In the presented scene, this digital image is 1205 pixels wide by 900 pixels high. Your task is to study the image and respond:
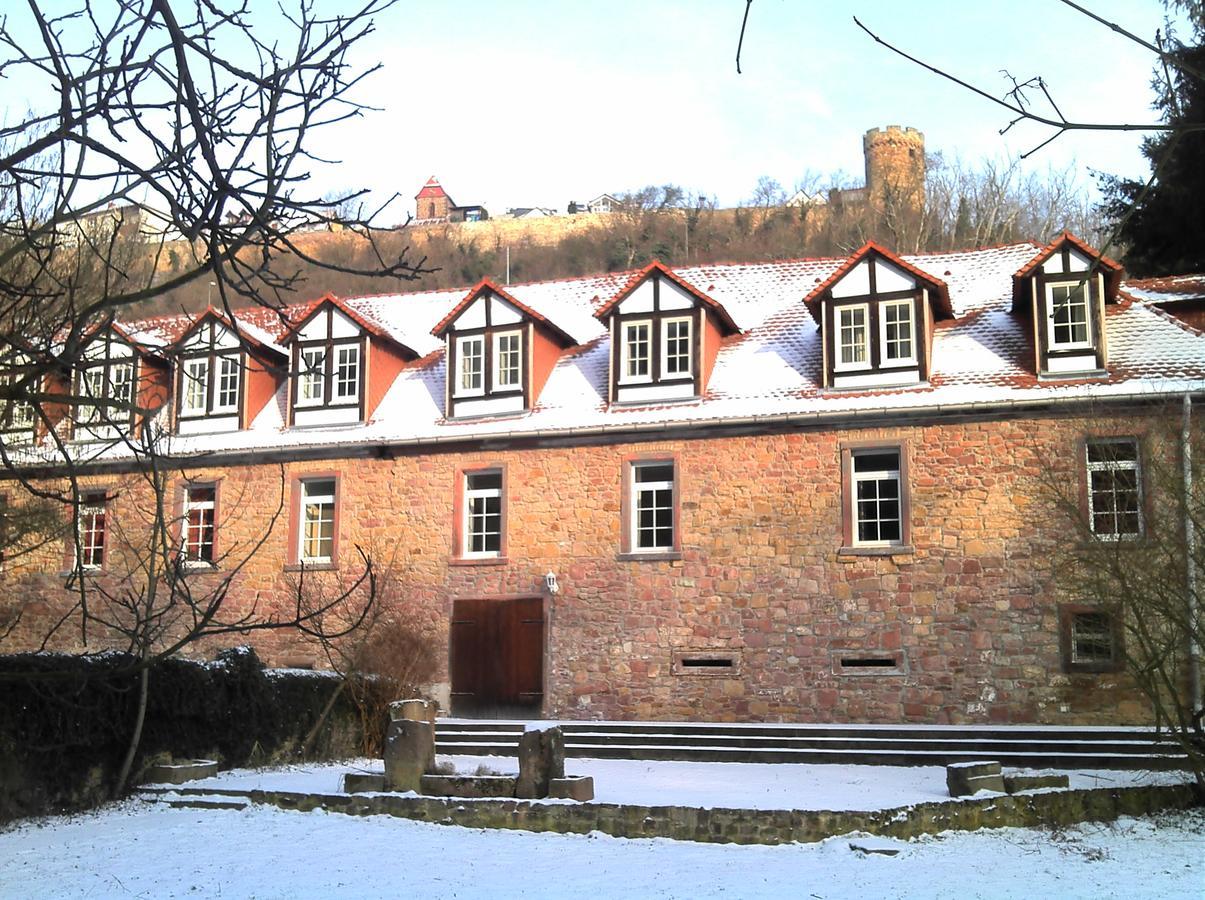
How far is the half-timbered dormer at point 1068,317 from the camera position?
18.7m

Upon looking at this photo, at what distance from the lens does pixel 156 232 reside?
4.48m

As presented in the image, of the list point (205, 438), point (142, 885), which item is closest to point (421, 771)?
point (142, 885)

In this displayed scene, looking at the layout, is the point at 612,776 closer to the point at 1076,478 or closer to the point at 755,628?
the point at 755,628

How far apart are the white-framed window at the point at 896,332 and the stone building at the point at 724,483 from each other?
0.14ft

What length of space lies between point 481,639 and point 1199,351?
1160cm

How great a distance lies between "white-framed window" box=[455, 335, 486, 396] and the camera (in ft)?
71.2

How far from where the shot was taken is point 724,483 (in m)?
19.8

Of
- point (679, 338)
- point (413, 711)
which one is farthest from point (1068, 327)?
point (413, 711)

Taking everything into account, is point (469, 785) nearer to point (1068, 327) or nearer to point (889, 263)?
point (889, 263)

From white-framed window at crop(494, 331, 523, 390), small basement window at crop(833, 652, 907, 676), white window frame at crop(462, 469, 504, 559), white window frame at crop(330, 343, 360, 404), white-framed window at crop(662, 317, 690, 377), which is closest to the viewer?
small basement window at crop(833, 652, 907, 676)

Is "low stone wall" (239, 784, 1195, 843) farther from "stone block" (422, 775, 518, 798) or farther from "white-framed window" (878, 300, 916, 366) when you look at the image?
"white-framed window" (878, 300, 916, 366)

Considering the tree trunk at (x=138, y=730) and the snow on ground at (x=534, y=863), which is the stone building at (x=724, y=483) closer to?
the snow on ground at (x=534, y=863)

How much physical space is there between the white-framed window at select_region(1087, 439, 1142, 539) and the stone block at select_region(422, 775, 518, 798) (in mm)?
6980

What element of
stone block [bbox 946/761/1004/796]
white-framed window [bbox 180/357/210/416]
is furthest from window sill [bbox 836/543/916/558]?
white-framed window [bbox 180/357/210/416]
